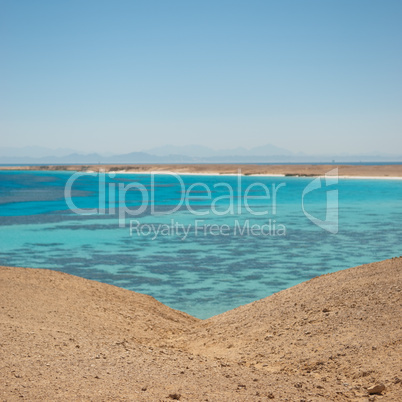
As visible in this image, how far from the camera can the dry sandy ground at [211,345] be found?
18.9 ft

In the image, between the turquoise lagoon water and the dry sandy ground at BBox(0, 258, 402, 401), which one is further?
the turquoise lagoon water

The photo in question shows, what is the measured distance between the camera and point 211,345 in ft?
28.0

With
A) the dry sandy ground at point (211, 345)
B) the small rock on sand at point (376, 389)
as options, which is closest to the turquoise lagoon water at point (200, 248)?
the dry sandy ground at point (211, 345)

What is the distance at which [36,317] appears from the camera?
347 inches

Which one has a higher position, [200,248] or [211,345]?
[211,345]

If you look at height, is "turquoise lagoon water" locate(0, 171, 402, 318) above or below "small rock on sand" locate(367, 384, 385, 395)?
below

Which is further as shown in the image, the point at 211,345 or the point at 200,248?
the point at 200,248

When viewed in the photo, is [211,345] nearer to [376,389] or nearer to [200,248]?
[376,389]

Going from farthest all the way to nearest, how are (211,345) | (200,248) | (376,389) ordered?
(200,248), (211,345), (376,389)

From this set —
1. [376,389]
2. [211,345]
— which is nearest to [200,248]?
[211,345]

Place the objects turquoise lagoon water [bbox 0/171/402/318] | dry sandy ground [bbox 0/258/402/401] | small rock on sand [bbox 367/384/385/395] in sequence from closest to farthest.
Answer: dry sandy ground [bbox 0/258/402/401] < small rock on sand [bbox 367/384/385/395] < turquoise lagoon water [bbox 0/171/402/318]

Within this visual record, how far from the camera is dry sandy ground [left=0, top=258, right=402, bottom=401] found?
5.76 meters

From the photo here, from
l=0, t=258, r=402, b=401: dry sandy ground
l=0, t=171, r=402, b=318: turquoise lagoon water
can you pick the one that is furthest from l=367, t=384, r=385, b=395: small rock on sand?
l=0, t=171, r=402, b=318: turquoise lagoon water

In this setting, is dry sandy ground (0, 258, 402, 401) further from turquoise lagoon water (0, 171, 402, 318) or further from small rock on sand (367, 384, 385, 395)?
turquoise lagoon water (0, 171, 402, 318)
